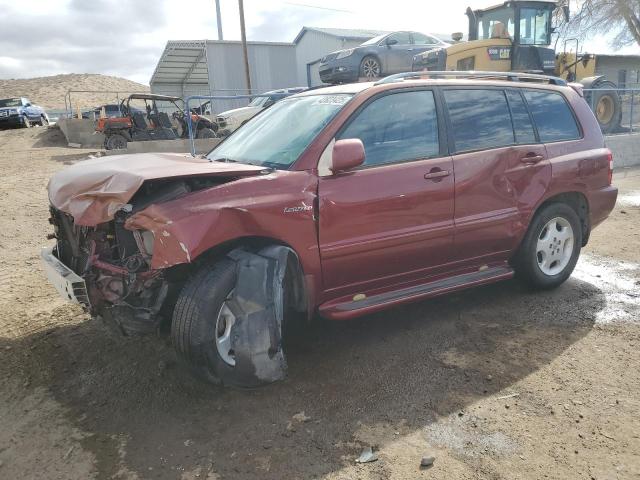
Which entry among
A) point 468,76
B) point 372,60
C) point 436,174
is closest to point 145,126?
point 372,60

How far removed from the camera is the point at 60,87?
63.8m

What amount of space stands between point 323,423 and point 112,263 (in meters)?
1.58

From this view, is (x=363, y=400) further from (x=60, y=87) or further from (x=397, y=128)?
(x=60, y=87)

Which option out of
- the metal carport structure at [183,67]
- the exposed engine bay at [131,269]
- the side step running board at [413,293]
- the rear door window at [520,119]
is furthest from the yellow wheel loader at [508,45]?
the metal carport structure at [183,67]

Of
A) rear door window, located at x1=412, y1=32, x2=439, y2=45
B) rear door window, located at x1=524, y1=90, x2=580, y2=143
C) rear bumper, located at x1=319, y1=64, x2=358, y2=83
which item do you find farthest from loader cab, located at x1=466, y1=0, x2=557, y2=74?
rear door window, located at x1=524, y1=90, x2=580, y2=143

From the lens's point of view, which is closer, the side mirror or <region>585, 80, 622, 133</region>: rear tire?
the side mirror

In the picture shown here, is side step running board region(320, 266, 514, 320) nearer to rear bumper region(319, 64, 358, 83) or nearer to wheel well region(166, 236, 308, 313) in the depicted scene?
wheel well region(166, 236, 308, 313)

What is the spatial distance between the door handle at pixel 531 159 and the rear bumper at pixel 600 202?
0.79 meters

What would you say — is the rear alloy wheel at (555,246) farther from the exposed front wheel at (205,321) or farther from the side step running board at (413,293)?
the exposed front wheel at (205,321)

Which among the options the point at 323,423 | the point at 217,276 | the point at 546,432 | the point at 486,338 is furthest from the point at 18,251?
the point at 546,432

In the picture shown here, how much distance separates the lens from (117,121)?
48.5ft

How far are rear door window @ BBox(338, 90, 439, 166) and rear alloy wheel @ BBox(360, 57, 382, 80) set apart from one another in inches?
391

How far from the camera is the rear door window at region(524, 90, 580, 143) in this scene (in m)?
4.38

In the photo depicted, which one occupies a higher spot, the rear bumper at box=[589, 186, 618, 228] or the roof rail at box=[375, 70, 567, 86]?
the roof rail at box=[375, 70, 567, 86]
